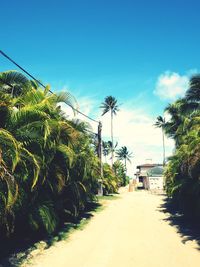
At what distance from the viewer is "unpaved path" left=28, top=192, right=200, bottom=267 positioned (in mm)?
8852

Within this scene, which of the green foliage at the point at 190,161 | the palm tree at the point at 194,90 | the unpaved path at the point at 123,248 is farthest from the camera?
the palm tree at the point at 194,90

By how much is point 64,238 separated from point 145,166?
6575cm

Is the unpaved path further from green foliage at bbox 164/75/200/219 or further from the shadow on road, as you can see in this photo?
green foliage at bbox 164/75/200/219

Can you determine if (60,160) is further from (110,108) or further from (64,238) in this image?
(110,108)

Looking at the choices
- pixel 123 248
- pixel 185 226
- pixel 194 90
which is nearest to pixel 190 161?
pixel 123 248

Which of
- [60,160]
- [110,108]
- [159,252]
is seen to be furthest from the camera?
[110,108]

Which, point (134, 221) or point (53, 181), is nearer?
point (53, 181)

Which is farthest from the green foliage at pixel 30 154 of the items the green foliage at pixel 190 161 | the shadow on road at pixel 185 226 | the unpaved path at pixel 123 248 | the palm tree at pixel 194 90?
the palm tree at pixel 194 90

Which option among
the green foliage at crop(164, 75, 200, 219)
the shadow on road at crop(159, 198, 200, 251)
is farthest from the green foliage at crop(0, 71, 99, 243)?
the shadow on road at crop(159, 198, 200, 251)

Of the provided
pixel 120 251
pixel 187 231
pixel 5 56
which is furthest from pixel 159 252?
pixel 5 56

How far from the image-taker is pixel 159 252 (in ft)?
32.4

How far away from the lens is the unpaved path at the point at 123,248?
348 inches

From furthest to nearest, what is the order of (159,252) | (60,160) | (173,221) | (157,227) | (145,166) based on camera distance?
1. (145,166)
2. (173,221)
3. (157,227)
4. (60,160)
5. (159,252)

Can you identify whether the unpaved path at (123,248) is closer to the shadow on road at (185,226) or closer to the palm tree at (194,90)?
the shadow on road at (185,226)
